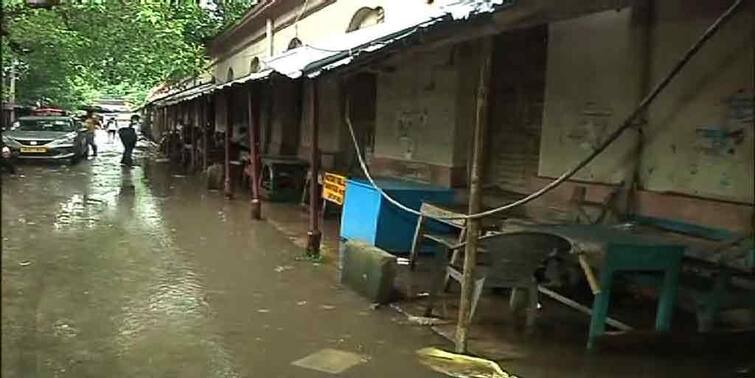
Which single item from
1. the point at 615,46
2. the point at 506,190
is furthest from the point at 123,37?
the point at 615,46

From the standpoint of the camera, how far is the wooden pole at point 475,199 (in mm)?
5516

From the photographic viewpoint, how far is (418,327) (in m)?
6.57

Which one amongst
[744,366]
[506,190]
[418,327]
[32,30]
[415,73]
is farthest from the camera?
[32,30]

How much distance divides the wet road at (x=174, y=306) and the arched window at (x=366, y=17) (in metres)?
4.04

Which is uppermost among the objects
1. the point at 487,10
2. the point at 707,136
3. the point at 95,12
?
the point at 95,12

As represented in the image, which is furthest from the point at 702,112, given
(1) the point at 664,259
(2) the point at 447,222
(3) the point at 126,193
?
(3) the point at 126,193

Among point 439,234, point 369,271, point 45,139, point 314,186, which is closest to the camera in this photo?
point 369,271

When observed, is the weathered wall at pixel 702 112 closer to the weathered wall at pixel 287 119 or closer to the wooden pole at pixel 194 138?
the weathered wall at pixel 287 119

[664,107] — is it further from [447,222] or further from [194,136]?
[194,136]

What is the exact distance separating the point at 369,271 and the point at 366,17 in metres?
7.70

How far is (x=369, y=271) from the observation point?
25.0 feet

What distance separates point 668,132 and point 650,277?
1523 millimetres

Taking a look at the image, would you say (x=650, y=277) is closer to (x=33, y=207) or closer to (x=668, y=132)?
(x=668, y=132)

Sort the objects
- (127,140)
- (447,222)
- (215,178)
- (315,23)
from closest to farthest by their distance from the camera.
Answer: (447,222), (315,23), (215,178), (127,140)
